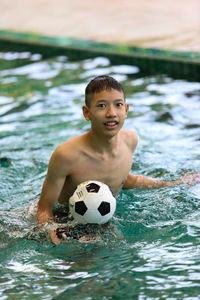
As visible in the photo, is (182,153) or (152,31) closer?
(182,153)

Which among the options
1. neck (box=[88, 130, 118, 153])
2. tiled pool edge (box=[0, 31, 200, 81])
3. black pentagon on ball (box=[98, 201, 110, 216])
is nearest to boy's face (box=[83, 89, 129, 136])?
neck (box=[88, 130, 118, 153])

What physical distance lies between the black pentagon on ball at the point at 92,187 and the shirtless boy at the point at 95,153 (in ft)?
0.71

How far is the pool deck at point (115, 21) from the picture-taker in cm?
1053

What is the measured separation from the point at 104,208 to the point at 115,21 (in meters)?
9.23

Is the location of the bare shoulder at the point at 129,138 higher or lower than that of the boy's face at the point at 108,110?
lower

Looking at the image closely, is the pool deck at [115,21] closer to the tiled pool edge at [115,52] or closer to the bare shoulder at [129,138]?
the tiled pool edge at [115,52]

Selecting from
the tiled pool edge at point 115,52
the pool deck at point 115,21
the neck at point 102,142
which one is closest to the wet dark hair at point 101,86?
the neck at point 102,142

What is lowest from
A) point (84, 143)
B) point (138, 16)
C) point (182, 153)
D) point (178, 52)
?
point (182, 153)

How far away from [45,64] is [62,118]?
363cm

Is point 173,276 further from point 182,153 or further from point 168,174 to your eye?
point 182,153

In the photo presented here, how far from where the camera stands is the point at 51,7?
14.5 m

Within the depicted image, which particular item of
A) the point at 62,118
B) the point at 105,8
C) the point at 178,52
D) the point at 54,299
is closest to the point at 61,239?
the point at 54,299

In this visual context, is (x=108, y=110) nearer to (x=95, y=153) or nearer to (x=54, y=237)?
(x=95, y=153)

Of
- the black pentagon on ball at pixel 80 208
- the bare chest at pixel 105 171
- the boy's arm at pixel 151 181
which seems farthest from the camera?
the boy's arm at pixel 151 181
